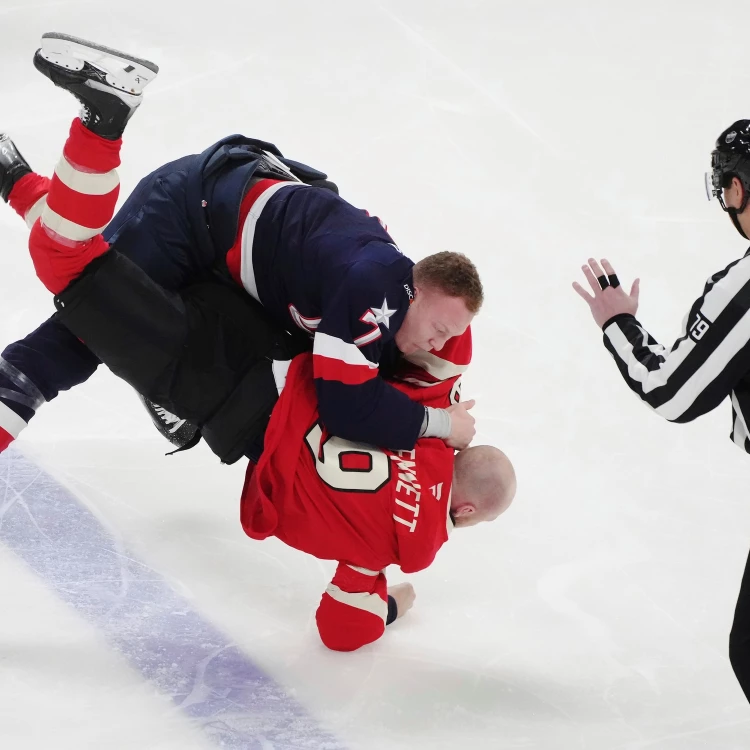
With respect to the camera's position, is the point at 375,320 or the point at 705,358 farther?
the point at 375,320

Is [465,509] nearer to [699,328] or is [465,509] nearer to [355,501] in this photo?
[355,501]

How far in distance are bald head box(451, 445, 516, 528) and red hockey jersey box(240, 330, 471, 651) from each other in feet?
0.14

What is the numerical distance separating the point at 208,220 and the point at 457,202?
1.81m

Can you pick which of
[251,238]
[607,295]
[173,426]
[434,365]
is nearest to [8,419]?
[173,426]

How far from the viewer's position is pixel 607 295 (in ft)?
7.19

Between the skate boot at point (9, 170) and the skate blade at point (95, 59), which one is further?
the skate boot at point (9, 170)

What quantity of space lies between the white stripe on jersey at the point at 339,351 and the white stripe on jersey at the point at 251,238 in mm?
309

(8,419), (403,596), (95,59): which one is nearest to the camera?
(95,59)

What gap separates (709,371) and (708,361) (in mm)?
19

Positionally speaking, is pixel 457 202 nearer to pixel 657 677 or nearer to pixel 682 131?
pixel 682 131

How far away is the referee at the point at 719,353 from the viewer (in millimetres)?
1879

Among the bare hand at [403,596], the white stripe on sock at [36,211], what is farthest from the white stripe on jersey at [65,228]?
the bare hand at [403,596]

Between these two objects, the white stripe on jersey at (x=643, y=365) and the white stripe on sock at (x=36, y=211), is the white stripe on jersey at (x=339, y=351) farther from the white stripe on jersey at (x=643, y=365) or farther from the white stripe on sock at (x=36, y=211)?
the white stripe on sock at (x=36, y=211)

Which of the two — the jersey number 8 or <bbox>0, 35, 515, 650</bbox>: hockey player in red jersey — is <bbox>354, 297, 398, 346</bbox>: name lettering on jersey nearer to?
<bbox>0, 35, 515, 650</bbox>: hockey player in red jersey
